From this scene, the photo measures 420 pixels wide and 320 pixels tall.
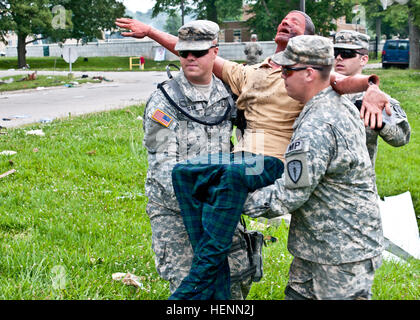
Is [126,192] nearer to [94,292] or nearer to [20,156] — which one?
[20,156]

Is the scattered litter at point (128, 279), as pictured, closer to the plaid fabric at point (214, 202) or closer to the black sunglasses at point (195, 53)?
the plaid fabric at point (214, 202)

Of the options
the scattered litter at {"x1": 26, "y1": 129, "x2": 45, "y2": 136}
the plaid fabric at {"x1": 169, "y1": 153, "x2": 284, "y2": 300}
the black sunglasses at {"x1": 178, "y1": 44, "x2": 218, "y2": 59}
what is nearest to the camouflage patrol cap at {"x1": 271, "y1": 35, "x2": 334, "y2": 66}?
the plaid fabric at {"x1": 169, "y1": 153, "x2": 284, "y2": 300}

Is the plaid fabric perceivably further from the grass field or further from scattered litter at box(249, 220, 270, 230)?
scattered litter at box(249, 220, 270, 230)

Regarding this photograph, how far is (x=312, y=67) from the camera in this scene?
2635mm

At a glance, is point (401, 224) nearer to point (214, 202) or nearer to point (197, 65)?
point (197, 65)

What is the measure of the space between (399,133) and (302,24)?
3.25ft

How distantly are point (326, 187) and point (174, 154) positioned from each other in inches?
38.1

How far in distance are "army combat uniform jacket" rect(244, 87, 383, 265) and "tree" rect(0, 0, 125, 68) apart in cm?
3349

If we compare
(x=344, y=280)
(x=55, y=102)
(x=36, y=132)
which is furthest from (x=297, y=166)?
(x=55, y=102)

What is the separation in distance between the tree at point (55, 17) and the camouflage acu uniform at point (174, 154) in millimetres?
32618

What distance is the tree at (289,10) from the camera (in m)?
38.6

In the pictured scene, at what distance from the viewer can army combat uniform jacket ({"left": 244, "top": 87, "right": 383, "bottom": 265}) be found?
2.52 meters

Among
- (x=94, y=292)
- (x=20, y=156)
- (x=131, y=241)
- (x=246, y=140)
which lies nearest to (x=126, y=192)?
(x=131, y=241)

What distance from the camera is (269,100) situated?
3.17 metres
